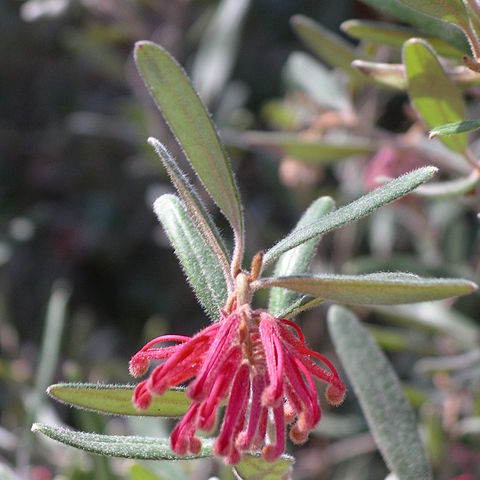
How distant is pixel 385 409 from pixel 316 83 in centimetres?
97

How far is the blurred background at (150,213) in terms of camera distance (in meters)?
1.73

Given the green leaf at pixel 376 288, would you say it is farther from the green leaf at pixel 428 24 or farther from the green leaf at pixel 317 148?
the green leaf at pixel 317 148

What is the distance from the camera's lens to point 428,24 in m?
1.03

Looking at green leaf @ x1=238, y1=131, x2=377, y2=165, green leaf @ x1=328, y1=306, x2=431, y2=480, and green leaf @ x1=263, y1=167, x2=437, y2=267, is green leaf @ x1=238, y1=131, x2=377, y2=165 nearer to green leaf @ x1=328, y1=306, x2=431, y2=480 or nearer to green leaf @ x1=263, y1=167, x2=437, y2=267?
green leaf @ x1=328, y1=306, x2=431, y2=480

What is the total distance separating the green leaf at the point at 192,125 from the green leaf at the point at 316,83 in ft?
2.93

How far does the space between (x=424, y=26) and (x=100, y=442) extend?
0.66 m

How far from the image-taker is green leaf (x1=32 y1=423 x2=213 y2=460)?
79 cm

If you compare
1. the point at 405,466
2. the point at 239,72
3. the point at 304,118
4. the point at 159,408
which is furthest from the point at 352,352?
the point at 239,72

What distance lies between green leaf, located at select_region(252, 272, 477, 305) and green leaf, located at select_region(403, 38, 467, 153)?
36cm

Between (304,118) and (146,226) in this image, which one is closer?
(304,118)

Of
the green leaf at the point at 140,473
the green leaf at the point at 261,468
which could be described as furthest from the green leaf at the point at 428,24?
the green leaf at the point at 140,473

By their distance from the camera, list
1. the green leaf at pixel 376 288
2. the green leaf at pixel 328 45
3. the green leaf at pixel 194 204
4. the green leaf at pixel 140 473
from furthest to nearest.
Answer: the green leaf at pixel 328 45 < the green leaf at pixel 140 473 < the green leaf at pixel 194 204 < the green leaf at pixel 376 288

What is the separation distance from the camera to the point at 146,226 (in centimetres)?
286

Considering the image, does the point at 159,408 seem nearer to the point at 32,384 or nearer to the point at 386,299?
the point at 386,299
